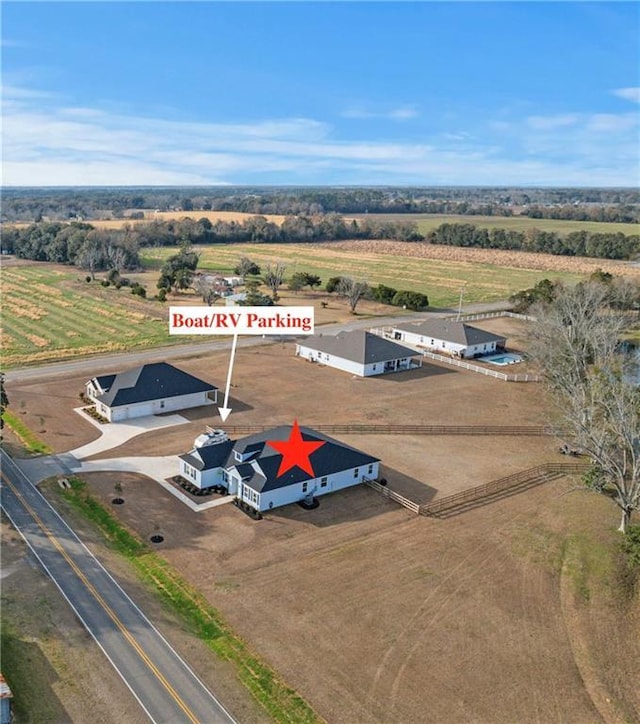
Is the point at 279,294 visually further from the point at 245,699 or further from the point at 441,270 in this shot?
the point at 245,699

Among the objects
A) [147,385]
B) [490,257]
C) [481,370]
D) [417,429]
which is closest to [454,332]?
[481,370]

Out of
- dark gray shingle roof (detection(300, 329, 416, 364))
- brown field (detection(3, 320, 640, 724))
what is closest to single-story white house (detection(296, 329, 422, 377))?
dark gray shingle roof (detection(300, 329, 416, 364))

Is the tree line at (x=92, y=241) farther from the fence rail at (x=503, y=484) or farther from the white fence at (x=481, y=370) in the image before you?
the fence rail at (x=503, y=484)

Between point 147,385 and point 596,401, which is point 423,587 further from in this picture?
point 147,385

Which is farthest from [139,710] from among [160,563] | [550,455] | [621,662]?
[550,455]

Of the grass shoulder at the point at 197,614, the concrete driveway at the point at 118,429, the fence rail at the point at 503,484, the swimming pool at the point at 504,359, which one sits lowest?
the grass shoulder at the point at 197,614

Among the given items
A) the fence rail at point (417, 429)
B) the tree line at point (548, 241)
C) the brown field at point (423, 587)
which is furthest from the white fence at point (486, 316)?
the tree line at point (548, 241)
